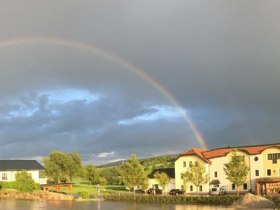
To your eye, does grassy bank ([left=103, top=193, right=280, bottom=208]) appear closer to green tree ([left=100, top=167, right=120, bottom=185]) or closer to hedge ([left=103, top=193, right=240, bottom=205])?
hedge ([left=103, top=193, right=240, bottom=205])

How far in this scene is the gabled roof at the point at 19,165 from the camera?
149750mm

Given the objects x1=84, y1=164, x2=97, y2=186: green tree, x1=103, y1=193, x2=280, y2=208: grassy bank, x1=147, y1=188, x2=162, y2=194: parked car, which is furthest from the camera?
x1=84, y1=164, x2=97, y2=186: green tree

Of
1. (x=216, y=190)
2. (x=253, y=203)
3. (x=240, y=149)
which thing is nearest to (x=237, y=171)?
(x=253, y=203)

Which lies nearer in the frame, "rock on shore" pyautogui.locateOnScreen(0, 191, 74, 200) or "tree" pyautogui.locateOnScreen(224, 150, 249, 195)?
"tree" pyautogui.locateOnScreen(224, 150, 249, 195)

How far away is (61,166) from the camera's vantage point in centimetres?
14462

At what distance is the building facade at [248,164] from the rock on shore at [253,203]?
20.4 meters

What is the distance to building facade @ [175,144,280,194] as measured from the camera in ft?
316

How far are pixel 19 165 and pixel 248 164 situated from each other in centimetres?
8267

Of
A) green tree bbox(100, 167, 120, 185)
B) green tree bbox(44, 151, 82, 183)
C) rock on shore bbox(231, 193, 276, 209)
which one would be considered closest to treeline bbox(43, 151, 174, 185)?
green tree bbox(44, 151, 82, 183)

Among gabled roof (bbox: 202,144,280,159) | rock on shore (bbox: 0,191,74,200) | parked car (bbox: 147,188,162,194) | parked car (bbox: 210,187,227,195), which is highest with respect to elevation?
gabled roof (bbox: 202,144,280,159)

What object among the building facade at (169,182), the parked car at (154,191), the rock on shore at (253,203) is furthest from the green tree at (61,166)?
the rock on shore at (253,203)

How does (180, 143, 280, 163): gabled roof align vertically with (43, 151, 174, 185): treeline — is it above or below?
above

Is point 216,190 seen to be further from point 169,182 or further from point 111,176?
point 111,176

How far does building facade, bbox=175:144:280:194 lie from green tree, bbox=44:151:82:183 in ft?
132
